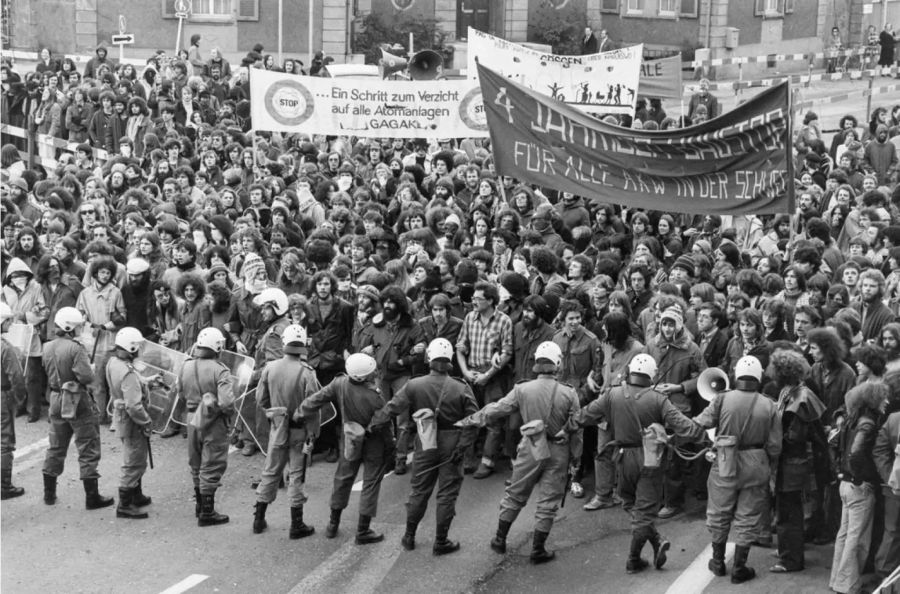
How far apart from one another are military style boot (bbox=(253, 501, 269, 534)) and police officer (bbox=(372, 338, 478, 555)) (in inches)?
47.2

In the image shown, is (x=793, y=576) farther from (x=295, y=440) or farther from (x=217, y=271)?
(x=217, y=271)

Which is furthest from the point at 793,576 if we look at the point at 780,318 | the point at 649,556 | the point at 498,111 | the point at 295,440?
the point at 498,111

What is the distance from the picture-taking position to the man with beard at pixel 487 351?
1294cm

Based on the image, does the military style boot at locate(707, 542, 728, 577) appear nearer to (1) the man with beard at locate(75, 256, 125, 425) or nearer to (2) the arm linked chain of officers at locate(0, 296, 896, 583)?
(2) the arm linked chain of officers at locate(0, 296, 896, 583)

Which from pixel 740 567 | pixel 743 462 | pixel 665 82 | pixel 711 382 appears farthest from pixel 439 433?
pixel 665 82

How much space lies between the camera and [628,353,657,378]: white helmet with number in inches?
437

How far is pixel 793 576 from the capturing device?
10.8 meters

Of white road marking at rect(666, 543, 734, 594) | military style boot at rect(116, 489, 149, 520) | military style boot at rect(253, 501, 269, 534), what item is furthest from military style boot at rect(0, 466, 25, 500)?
white road marking at rect(666, 543, 734, 594)

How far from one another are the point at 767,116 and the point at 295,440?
4.89m

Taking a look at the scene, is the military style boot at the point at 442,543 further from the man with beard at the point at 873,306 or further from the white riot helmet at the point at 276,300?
the man with beard at the point at 873,306

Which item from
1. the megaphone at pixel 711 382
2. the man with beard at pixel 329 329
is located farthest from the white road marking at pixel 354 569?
the megaphone at pixel 711 382

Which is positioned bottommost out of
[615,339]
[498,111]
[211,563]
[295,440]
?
[211,563]

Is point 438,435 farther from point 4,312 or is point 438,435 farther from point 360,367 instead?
point 4,312

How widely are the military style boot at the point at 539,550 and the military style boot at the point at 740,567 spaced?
1.42 metres
